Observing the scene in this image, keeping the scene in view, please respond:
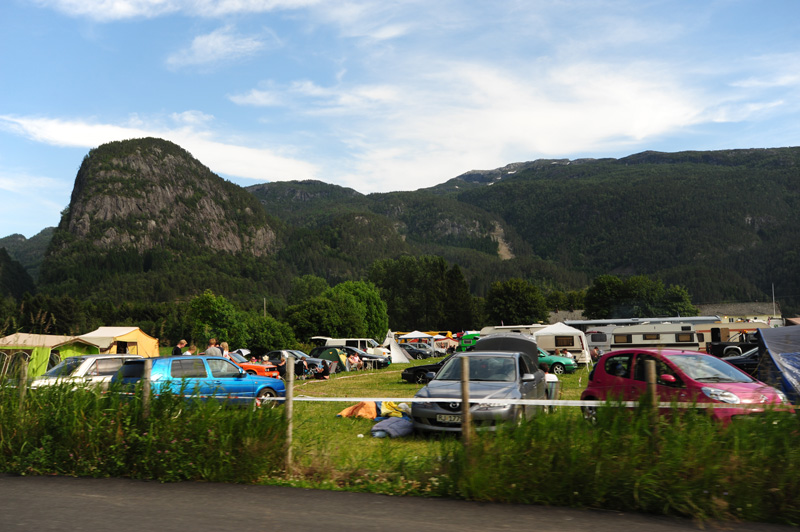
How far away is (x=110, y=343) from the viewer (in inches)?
1460

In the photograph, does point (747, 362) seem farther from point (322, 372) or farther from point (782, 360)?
point (322, 372)

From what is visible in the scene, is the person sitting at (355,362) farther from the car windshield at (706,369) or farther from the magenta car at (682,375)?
the car windshield at (706,369)

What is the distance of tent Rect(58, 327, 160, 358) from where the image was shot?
34.2 m

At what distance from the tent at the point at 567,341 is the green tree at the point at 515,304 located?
216ft

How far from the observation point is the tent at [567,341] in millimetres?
35875

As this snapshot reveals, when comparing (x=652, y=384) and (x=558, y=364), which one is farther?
(x=558, y=364)

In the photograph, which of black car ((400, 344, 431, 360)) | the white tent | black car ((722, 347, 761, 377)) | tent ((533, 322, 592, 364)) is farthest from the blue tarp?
the white tent

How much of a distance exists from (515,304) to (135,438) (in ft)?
327

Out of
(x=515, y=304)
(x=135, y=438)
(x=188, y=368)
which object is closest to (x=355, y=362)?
(x=188, y=368)

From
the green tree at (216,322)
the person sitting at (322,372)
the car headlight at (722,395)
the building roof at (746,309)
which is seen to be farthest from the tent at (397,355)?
the building roof at (746,309)

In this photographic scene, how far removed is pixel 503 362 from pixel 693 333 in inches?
1309

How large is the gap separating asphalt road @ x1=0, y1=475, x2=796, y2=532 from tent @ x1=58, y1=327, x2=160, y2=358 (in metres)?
28.3

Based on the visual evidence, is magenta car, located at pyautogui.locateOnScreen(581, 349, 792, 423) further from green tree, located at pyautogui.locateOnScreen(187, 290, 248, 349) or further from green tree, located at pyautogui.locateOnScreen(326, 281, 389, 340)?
green tree, located at pyautogui.locateOnScreen(326, 281, 389, 340)

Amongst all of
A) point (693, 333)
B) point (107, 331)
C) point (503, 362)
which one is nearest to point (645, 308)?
point (693, 333)
